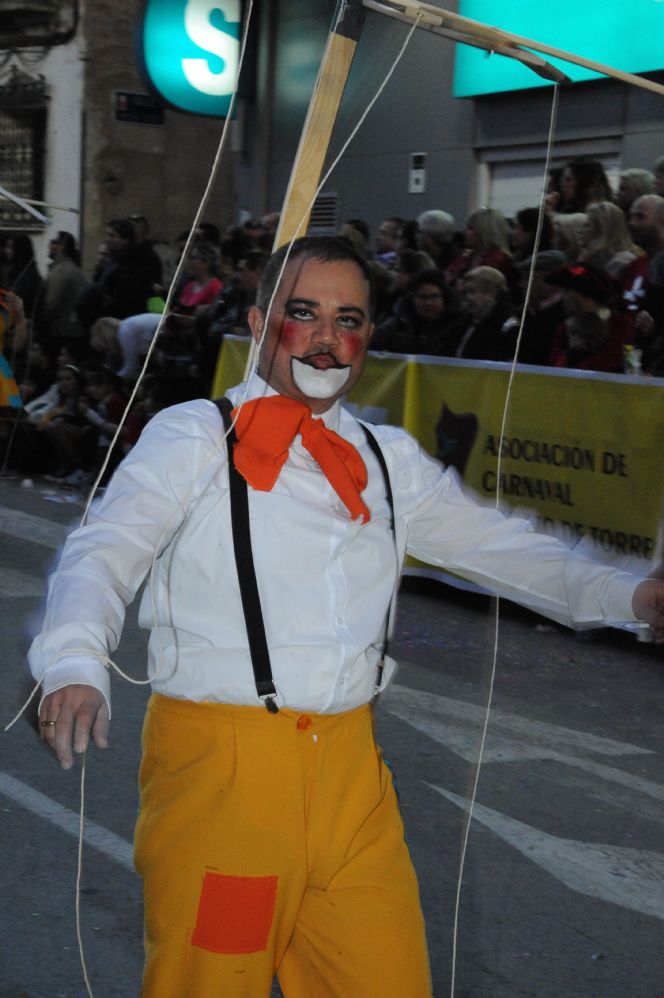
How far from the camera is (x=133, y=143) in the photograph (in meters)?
20.3

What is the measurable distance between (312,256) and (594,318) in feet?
18.6

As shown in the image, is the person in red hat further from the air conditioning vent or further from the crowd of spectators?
the air conditioning vent

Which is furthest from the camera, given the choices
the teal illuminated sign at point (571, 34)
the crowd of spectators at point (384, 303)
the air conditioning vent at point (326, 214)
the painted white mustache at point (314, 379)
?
the air conditioning vent at point (326, 214)

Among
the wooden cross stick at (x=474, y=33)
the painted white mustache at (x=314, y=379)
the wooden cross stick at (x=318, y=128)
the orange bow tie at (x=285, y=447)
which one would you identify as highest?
the wooden cross stick at (x=474, y=33)

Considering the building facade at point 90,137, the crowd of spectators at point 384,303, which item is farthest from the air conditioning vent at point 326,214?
the building facade at point 90,137

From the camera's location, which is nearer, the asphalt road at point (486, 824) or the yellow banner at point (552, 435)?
the asphalt road at point (486, 824)

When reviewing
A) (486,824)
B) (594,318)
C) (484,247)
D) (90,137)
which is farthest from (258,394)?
(90,137)

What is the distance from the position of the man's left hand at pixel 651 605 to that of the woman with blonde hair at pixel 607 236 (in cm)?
624

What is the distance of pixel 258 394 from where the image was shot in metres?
2.62

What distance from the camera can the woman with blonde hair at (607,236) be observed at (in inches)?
340

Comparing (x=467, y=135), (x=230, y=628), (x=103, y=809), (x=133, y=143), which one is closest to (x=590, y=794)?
(x=103, y=809)

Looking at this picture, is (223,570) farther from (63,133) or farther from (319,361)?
(63,133)

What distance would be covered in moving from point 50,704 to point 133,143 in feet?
62.6

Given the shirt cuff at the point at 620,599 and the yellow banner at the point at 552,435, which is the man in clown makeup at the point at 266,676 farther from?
the yellow banner at the point at 552,435
